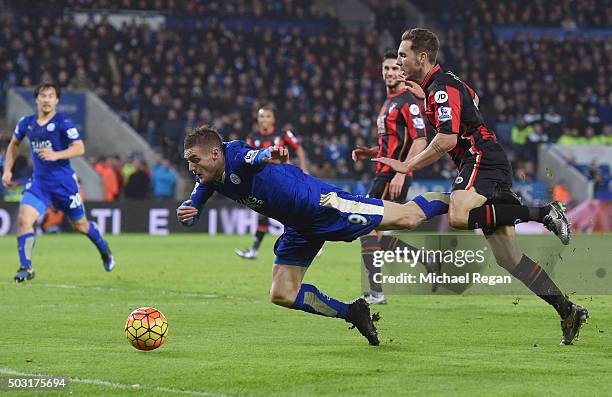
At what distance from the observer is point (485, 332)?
28.9ft

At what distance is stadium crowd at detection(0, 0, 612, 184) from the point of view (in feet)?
97.3

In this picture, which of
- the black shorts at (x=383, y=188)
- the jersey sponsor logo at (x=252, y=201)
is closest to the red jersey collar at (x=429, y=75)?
the jersey sponsor logo at (x=252, y=201)

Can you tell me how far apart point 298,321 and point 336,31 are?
27476mm

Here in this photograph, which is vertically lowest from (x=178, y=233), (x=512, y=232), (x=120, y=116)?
(x=178, y=233)

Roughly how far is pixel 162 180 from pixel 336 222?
65.7 ft

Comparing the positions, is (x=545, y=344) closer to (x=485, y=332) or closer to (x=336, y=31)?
(x=485, y=332)

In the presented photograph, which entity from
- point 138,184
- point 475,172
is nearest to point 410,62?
point 475,172

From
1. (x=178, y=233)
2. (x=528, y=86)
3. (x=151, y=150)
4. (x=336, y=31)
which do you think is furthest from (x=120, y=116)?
(x=528, y=86)

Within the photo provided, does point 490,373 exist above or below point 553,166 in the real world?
above

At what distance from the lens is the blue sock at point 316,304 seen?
786 cm

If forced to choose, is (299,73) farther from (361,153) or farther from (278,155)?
(278,155)

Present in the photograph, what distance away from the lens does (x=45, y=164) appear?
13.3 meters

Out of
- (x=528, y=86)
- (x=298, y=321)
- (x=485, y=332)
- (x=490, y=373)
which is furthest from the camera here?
(x=528, y=86)

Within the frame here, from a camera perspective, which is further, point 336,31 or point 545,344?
point 336,31
